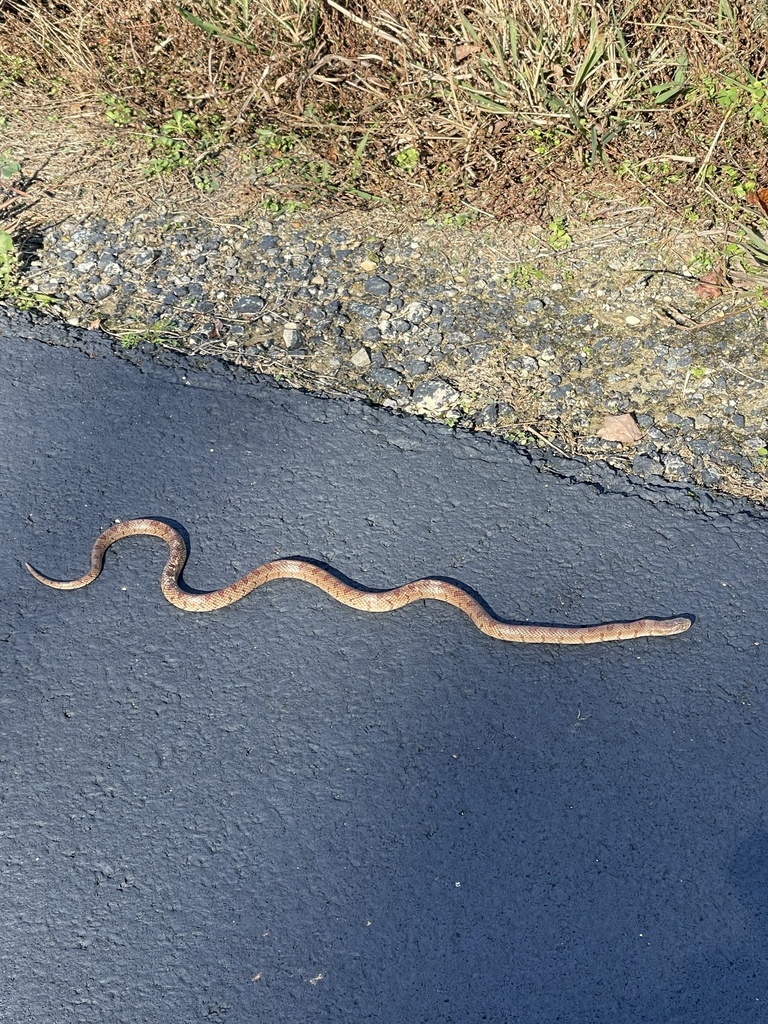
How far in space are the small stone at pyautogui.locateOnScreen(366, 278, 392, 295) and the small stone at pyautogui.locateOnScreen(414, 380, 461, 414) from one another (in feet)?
2.96

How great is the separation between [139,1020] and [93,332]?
4.09m

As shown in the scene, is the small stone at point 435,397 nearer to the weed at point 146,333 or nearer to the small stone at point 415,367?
the small stone at point 415,367

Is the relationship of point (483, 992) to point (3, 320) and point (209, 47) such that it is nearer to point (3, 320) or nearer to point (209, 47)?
point (3, 320)

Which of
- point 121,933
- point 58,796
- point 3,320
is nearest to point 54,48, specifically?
point 3,320

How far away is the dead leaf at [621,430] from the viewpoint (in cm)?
507

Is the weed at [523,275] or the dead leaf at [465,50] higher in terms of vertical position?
the dead leaf at [465,50]

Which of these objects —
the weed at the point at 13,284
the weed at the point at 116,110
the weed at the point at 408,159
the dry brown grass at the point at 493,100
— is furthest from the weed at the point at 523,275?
the weed at the point at 116,110

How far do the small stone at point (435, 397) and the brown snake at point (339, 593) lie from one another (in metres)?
1.26

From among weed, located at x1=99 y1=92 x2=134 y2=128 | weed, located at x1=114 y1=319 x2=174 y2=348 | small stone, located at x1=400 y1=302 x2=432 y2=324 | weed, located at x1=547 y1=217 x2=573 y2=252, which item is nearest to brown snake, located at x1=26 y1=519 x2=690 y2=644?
weed, located at x1=114 y1=319 x2=174 y2=348

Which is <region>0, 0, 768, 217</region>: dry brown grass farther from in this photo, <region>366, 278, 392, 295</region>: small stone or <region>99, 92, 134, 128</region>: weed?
<region>366, 278, 392, 295</region>: small stone

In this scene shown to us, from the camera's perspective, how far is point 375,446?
516 cm

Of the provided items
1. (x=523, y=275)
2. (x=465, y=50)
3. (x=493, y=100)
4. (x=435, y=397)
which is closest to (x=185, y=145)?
(x=465, y=50)

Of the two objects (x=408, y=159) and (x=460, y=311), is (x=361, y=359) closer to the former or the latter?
(x=460, y=311)

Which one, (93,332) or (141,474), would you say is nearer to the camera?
(141,474)
